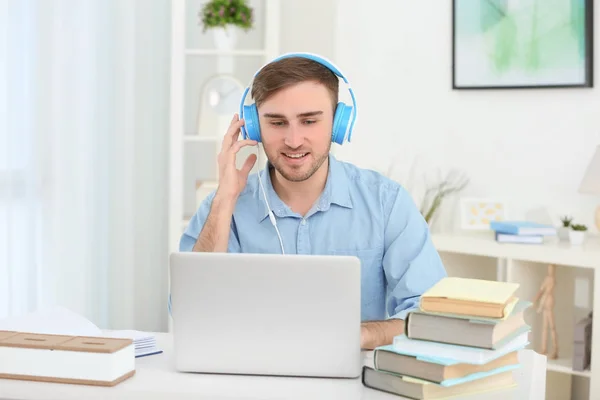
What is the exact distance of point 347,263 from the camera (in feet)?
4.89

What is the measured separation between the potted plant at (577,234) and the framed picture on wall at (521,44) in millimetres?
660

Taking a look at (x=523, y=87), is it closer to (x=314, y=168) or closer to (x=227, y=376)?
(x=314, y=168)

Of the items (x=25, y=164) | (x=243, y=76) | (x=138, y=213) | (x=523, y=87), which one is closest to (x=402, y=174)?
(x=523, y=87)

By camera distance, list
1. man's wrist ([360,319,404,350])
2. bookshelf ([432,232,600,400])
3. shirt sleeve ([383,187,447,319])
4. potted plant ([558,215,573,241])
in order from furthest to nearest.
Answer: potted plant ([558,215,573,241]) → bookshelf ([432,232,600,400]) → shirt sleeve ([383,187,447,319]) → man's wrist ([360,319,404,350])

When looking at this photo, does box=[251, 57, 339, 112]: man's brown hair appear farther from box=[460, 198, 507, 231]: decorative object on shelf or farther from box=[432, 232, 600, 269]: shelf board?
box=[460, 198, 507, 231]: decorative object on shelf

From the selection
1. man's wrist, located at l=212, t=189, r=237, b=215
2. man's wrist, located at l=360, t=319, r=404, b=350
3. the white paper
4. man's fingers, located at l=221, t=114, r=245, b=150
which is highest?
man's fingers, located at l=221, t=114, r=245, b=150

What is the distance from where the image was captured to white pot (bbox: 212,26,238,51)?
4109mm

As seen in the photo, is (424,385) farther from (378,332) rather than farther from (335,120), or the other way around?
(335,120)

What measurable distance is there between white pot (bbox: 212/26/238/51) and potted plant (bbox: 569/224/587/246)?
1.86 metres

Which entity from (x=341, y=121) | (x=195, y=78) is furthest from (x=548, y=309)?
(x=195, y=78)

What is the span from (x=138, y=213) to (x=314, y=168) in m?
2.20

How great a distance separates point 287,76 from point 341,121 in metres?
0.18

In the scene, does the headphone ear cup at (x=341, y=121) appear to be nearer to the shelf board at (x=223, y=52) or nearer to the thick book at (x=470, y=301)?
the thick book at (x=470, y=301)

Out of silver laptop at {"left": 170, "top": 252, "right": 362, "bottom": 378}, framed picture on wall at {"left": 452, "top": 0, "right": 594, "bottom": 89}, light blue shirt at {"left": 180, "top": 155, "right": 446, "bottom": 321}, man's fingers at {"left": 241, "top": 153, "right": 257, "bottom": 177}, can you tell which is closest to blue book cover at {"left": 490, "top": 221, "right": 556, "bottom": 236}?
framed picture on wall at {"left": 452, "top": 0, "right": 594, "bottom": 89}
